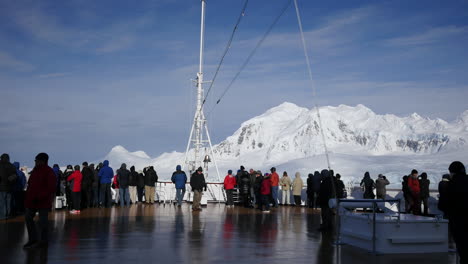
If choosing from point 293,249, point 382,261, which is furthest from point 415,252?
point 293,249

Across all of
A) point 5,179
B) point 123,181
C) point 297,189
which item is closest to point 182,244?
point 5,179

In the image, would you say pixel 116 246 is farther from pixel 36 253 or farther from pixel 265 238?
pixel 265 238

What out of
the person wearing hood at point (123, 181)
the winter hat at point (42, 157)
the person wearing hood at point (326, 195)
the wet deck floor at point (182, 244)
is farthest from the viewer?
the person wearing hood at point (123, 181)

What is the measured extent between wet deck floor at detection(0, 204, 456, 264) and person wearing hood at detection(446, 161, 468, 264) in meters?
1.21

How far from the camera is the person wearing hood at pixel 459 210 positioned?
8.12m

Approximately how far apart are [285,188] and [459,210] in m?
19.3

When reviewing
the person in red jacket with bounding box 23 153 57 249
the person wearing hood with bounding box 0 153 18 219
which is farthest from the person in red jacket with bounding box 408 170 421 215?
the person in red jacket with bounding box 23 153 57 249

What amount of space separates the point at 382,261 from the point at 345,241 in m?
2.20

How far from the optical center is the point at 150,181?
1013 inches

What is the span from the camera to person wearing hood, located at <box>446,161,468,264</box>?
812 centimetres

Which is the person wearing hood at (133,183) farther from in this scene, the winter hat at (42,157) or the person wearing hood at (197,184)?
the winter hat at (42,157)

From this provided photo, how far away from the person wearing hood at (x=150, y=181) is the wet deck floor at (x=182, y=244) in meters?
9.07

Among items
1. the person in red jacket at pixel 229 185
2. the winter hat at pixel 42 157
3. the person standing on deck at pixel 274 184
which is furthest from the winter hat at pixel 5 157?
the person in red jacket at pixel 229 185

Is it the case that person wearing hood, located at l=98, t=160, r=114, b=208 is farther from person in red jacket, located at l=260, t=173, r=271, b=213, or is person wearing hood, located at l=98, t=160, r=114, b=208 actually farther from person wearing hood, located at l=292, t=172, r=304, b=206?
person wearing hood, located at l=292, t=172, r=304, b=206
